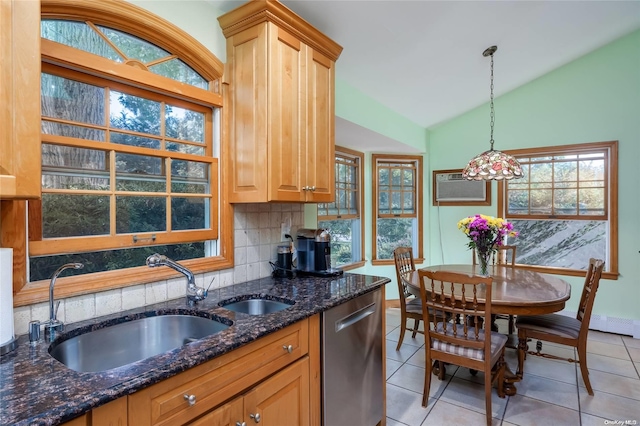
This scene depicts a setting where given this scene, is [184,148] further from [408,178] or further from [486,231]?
[408,178]

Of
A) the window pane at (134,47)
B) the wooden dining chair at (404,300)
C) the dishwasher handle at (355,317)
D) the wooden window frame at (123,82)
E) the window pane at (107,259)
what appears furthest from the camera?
the wooden dining chair at (404,300)

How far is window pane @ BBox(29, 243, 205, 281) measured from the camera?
1380 millimetres

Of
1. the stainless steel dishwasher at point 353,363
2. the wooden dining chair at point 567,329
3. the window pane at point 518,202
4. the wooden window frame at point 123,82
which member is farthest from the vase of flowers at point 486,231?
the wooden window frame at point 123,82

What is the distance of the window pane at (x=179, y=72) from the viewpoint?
1.79m

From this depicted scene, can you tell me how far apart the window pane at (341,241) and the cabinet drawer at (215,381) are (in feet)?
8.39

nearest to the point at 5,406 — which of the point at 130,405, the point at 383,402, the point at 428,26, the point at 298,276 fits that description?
the point at 130,405

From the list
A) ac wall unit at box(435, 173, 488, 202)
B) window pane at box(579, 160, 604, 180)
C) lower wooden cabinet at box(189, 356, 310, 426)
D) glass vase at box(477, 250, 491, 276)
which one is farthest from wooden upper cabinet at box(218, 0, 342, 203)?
window pane at box(579, 160, 604, 180)

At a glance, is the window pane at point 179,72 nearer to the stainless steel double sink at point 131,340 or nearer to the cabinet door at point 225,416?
the stainless steel double sink at point 131,340

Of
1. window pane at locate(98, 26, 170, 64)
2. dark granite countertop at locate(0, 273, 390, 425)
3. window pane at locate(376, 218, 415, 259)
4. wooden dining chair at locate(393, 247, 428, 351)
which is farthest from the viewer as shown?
window pane at locate(376, 218, 415, 259)

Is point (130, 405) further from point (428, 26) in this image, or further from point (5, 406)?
point (428, 26)

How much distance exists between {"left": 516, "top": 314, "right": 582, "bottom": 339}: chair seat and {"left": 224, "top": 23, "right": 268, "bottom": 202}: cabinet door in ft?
7.59

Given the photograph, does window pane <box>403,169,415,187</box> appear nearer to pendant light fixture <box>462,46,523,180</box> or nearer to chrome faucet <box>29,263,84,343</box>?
pendant light fixture <box>462,46,523,180</box>

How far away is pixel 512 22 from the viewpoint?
2.81 metres

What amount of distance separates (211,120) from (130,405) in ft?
5.23
